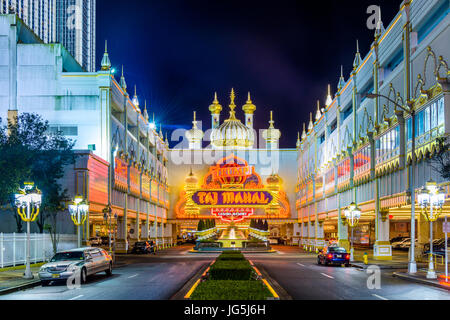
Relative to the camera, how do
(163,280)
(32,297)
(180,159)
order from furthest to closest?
1. (180,159)
2. (163,280)
3. (32,297)

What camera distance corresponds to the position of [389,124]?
4022 centimetres

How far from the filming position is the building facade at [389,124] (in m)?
32.0

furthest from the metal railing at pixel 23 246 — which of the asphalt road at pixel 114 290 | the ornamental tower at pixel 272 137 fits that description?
the ornamental tower at pixel 272 137

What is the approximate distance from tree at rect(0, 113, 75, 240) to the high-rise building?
10993cm

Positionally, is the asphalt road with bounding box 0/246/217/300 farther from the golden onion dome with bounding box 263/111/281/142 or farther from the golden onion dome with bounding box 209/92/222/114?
the golden onion dome with bounding box 209/92/222/114

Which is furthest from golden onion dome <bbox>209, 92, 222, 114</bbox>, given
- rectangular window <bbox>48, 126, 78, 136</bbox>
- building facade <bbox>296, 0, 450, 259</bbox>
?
rectangular window <bbox>48, 126, 78, 136</bbox>

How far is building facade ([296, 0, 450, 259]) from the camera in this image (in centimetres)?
3203

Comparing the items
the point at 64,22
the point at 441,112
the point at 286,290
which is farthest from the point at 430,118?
the point at 64,22

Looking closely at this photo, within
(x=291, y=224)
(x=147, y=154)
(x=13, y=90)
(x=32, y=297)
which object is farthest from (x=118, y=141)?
(x=291, y=224)

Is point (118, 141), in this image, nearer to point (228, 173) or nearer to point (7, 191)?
point (7, 191)

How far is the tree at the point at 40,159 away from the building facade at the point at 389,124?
21665 millimetres

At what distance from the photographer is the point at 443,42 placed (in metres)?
31.0

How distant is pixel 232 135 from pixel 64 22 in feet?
332
